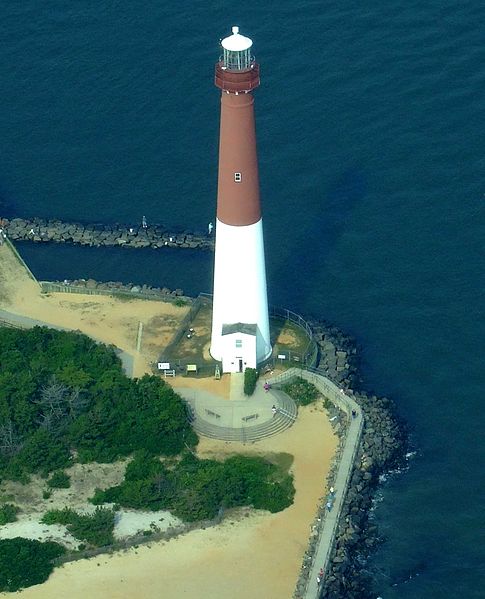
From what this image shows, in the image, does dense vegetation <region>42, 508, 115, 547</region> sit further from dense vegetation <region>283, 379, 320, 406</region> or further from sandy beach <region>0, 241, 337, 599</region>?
dense vegetation <region>283, 379, 320, 406</region>

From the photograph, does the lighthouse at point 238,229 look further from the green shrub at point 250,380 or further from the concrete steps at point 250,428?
the concrete steps at point 250,428

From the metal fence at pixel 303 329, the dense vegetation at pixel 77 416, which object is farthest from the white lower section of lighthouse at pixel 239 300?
the dense vegetation at pixel 77 416

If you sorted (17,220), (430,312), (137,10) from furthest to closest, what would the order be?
(137,10)
(17,220)
(430,312)

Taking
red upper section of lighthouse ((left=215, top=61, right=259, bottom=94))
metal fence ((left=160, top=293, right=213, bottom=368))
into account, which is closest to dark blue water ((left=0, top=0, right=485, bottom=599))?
metal fence ((left=160, top=293, right=213, bottom=368))

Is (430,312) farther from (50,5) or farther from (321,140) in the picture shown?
(50,5)

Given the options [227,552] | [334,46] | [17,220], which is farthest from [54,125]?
[227,552]

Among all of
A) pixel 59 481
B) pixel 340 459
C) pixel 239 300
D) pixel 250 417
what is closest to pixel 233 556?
pixel 340 459
